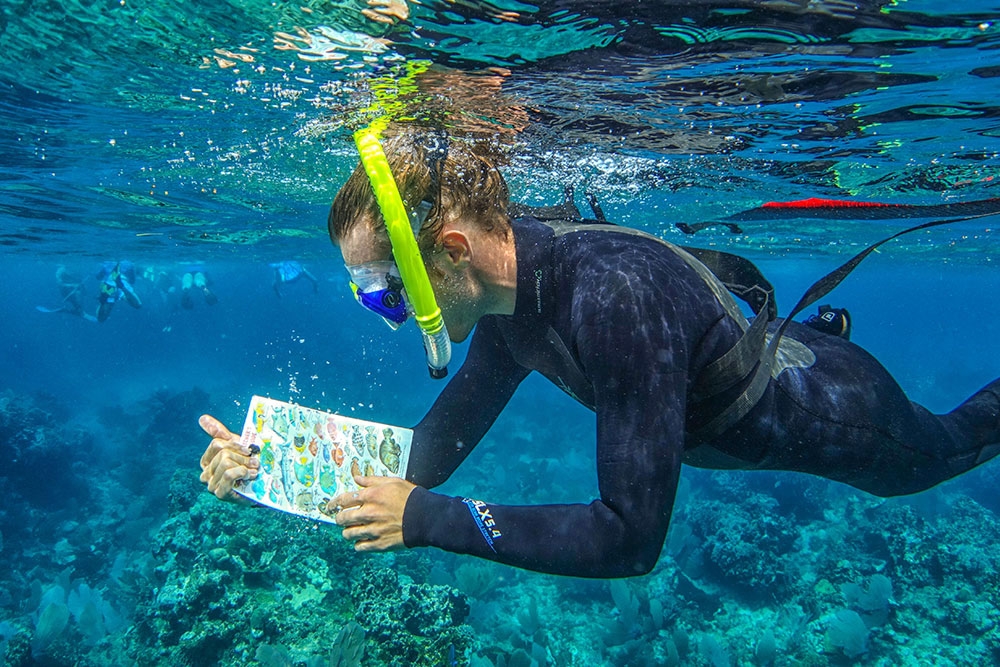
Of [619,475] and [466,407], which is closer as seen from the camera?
[619,475]

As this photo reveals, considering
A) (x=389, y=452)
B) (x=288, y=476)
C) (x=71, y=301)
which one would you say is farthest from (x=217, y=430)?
(x=71, y=301)

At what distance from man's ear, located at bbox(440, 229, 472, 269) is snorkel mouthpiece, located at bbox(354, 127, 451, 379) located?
24 centimetres

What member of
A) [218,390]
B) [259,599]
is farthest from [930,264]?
[218,390]

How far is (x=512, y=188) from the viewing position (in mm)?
11547

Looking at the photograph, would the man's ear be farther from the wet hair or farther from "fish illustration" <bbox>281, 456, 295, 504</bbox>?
"fish illustration" <bbox>281, 456, 295, 504</bbox>

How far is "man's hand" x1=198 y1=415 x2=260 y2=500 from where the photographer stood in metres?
2.56

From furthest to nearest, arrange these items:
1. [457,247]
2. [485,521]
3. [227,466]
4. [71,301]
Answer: [71,301] → [227,466] → [457,247] → [485,521]

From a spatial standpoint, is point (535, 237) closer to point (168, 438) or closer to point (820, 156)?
point (820, 156)

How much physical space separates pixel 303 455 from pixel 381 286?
3.21 feet

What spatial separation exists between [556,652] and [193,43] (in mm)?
9942

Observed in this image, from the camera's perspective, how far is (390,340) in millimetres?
66750

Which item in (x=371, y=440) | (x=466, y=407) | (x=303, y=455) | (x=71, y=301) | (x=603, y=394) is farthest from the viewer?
(x=71, y=301)

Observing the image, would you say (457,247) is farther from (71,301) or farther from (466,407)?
(71,301)

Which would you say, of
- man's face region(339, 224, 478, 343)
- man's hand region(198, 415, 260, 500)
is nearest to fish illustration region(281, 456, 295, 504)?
man's hand region(198, 415, 260, 500)
